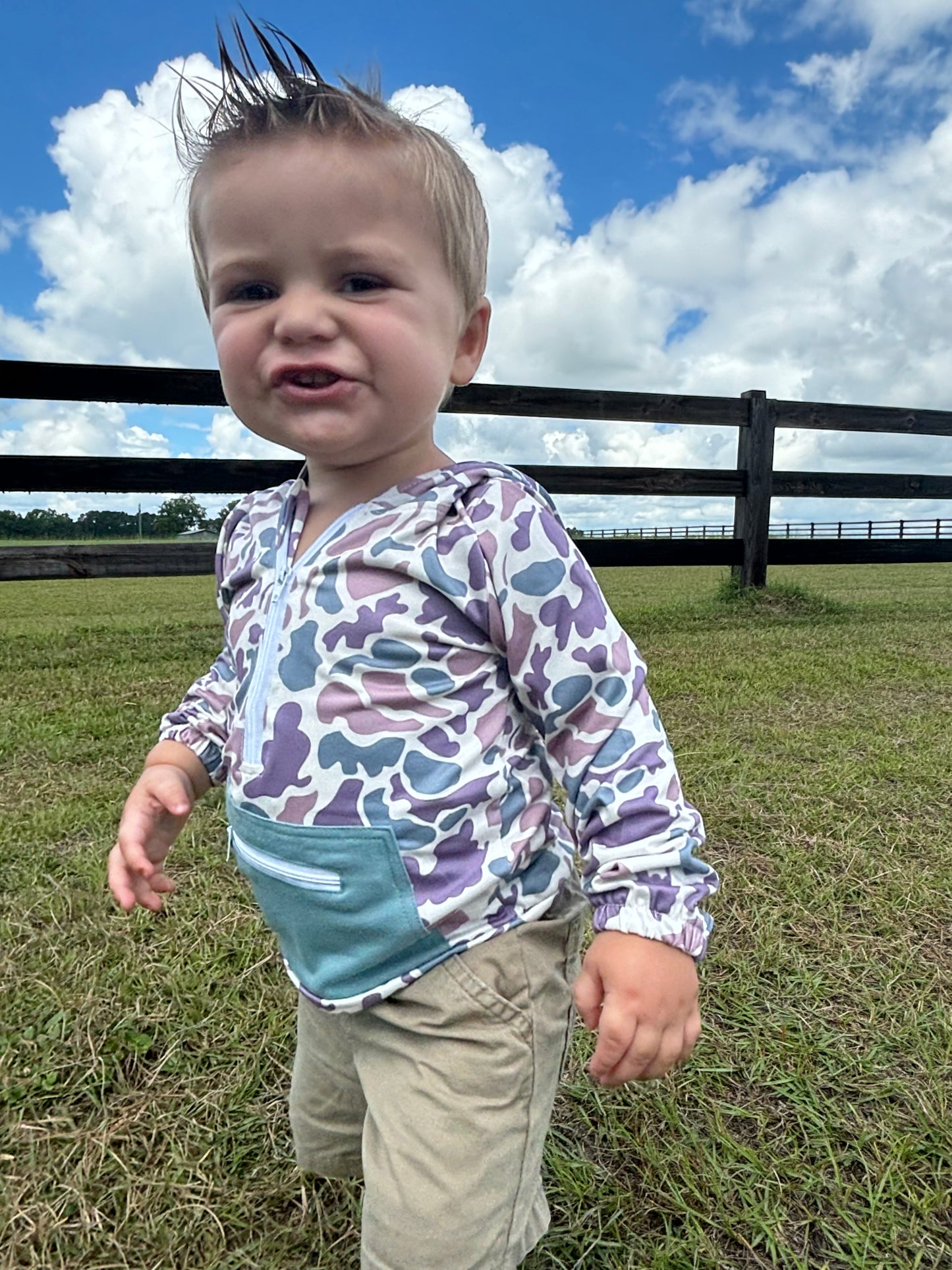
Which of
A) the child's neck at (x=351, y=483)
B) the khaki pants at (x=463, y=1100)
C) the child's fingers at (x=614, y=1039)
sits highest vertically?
the child's neck at (x=351, y=483)

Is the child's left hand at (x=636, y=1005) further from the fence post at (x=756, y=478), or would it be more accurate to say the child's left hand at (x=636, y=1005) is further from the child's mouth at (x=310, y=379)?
the fence post at (x=756, y=478)

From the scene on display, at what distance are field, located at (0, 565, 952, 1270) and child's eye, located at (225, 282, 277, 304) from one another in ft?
3.85

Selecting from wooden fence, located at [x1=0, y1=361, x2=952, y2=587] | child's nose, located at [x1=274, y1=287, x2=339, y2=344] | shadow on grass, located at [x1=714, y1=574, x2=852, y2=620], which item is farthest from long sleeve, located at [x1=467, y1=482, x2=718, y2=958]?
shadow on grass, located at [x1=714, y1=574, x2=852, y2=620]

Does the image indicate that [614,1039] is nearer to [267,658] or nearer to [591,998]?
[591,998]

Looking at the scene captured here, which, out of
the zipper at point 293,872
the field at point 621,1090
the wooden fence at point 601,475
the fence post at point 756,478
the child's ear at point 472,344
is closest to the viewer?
the zipper at point 293,872

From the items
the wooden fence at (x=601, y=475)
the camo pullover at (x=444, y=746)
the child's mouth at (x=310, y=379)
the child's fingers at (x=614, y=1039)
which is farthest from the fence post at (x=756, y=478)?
the child's fingers at (x=614, y=1039)

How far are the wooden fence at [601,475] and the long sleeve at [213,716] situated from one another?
3.38 m

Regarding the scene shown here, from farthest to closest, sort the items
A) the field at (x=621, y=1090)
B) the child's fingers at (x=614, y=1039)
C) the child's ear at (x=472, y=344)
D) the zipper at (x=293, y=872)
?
the field at (x=621, y=1090) → the child's ear at (x=472, y=344) → the zipper at (x=293, y=872) → the child's fingers at (x=614, y=1039)

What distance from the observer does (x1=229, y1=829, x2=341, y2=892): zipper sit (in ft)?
3.03

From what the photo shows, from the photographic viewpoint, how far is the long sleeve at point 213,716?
3.93 feet

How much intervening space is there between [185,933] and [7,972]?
12.8 inches

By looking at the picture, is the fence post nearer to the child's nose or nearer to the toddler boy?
the toddler boy

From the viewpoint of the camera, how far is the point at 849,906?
195cm

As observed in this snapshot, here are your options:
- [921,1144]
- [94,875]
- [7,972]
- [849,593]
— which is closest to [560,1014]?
[921,1144]
